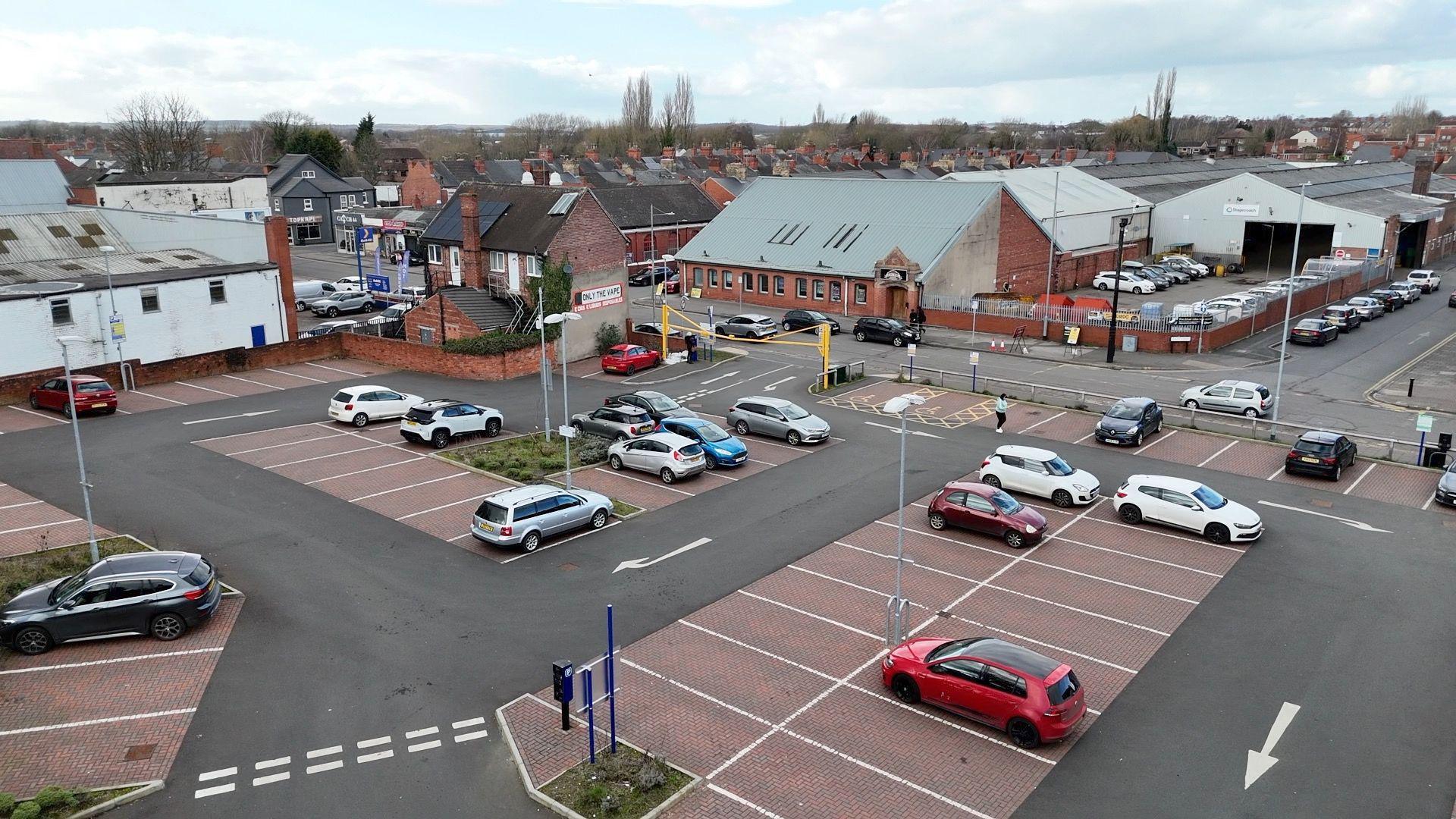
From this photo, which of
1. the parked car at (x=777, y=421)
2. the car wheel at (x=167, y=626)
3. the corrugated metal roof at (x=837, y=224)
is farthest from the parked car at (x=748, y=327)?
the car wheel at (x=167, y=626)

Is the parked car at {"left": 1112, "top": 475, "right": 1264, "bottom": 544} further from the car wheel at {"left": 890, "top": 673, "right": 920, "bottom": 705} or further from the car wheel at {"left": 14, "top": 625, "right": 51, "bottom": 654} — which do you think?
the car wheel at {"left": 14, "top": 625, "right": 51, "bottom": 654}

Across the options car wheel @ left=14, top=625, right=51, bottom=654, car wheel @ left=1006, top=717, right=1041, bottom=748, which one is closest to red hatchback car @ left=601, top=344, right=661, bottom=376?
car wheel @ left=14, top=625, right=51, bottom=654

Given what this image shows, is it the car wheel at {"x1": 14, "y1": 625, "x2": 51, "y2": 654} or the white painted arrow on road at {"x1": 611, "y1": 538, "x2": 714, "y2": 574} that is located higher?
the car wheel at {"x1": 14, "y1": 625, "x2": 51, "y2": 654}

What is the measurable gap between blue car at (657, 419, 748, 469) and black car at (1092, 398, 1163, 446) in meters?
11.8

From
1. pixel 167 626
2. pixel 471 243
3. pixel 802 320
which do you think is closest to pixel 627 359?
pixel 471 243

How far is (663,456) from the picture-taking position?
29.0m

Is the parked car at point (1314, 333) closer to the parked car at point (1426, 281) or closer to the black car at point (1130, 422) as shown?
the black car at point (1130, 422)

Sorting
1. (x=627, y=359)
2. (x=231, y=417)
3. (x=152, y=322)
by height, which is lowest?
(x=231, y=417)

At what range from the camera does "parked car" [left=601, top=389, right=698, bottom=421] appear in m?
33.4

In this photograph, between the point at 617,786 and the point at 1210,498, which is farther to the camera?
the point at 1210,498

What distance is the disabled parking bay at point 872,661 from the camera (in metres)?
15.0

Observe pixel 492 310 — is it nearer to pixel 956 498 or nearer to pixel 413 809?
pixel 956 498

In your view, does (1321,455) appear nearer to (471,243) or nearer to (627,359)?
(627,359)

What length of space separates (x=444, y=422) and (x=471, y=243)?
20031 millimetres
